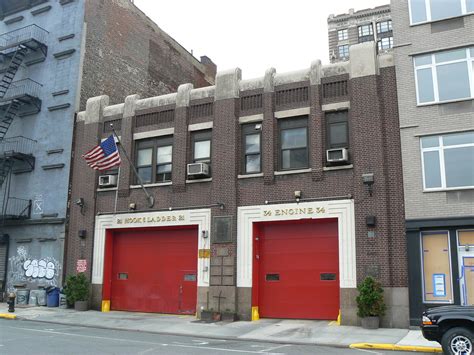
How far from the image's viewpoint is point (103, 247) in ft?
→ 79.0

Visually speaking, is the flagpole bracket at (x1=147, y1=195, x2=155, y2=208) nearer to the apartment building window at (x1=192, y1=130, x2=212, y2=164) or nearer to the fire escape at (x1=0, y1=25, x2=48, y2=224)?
the apartment building window at (x1=192, y1=130, x2=212, y2=164)

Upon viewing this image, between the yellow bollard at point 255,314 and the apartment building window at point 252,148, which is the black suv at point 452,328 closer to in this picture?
the yellow bollard at point 255,314

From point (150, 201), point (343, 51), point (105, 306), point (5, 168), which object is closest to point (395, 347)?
point (150, 201)

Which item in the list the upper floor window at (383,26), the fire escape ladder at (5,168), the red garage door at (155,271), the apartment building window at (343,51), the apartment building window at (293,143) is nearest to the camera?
the apartment building window at (293,143)

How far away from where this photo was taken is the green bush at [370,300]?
1730 centimetres

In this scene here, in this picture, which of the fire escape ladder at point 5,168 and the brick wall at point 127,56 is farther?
the brick wall at point 127,56

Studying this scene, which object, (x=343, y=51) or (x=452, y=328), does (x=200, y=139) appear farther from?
(x=343, y=51)

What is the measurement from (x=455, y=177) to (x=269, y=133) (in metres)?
7.18

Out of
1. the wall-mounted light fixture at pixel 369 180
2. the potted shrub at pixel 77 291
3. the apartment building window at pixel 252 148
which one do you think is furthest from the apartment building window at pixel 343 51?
the wall-mounted light fixture at pixel 369 180

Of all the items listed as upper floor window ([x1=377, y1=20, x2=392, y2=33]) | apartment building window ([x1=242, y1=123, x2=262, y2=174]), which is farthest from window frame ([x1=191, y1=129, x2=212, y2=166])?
upper floor window ([x1=377, y1=20, x2=392, y2=33])

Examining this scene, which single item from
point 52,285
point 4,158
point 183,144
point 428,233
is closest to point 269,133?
point 183,144

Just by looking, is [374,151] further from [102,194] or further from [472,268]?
[102,194]

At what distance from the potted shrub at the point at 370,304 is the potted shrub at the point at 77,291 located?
485 inches

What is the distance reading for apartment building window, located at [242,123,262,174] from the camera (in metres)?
21.5
